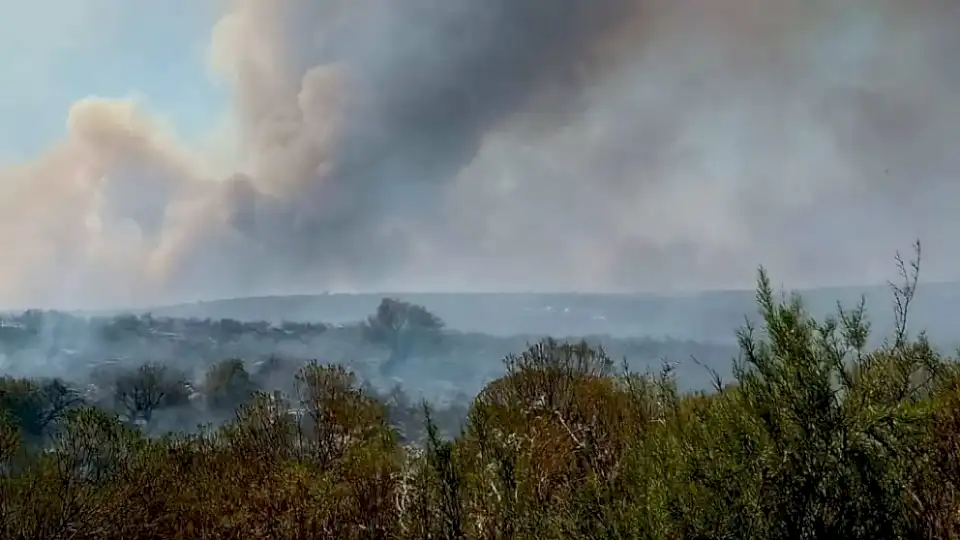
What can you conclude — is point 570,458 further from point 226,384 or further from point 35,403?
point 226,384

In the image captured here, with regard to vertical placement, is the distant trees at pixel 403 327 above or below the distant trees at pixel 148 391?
above

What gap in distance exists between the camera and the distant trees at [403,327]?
2579 inches

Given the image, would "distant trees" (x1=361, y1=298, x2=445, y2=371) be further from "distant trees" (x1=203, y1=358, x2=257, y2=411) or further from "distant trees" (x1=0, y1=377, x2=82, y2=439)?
"distant trees" (x1=0, y1=377, x2=82, y2=439)

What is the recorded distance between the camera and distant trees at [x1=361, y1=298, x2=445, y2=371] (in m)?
65.5

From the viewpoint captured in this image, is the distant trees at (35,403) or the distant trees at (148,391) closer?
the distant trees at (35,403)

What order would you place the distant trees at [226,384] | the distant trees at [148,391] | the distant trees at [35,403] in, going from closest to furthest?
the distant trees at [35,403]
the distant trees at [226,384]
the distant trees at [148,391]

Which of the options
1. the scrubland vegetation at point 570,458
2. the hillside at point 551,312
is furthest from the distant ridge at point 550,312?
the scrubland vegetation at point 570,458

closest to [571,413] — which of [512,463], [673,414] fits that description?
[512,463]

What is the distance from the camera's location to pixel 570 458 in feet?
40.8

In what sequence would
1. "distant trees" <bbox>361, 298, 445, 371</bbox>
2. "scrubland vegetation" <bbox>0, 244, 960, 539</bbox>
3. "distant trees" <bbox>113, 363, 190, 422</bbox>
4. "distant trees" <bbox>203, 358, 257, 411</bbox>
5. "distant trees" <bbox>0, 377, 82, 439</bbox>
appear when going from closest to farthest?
"scrubland vegetation" <bbox>0, 244, 960, 539</bbox>, "distant trees" <bbox>0, 377, 82, 439</bbox>, "distant trees" <bbox>203, 358, 257, 411</bbox>, "distant trees" <bbox>113, 363, 190, 422</bbox>, "distant trees" <bbox>361, 298, 445, 371</bbox>

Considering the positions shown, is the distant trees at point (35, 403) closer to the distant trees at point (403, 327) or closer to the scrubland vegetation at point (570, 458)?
the scrubland vegetation at point (570, 458)

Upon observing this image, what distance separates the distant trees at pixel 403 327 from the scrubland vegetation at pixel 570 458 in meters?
43.0

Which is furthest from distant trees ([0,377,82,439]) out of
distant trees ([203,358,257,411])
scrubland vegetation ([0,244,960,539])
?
distant trees ([203,358,257,411])

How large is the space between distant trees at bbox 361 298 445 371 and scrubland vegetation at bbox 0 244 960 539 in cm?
4295
